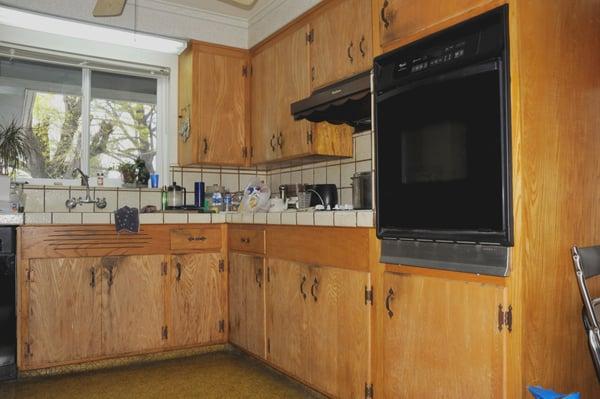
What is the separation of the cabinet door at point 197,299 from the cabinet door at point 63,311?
467mm

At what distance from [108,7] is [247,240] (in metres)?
1.50

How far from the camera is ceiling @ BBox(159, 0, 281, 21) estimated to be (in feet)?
11.7

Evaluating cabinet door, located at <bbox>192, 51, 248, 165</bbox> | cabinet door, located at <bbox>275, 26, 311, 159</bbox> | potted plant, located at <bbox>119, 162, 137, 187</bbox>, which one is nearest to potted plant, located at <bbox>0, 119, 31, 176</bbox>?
potted plant, located at <bbox>119, 162, 137, 187</bbox>

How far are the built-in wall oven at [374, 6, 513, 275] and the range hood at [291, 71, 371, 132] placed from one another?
17.8 inches

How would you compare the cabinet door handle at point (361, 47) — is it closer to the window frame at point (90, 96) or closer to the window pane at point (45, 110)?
the window frame at point (90, 96)

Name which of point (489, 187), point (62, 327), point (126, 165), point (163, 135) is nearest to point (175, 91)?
point (163, 135)

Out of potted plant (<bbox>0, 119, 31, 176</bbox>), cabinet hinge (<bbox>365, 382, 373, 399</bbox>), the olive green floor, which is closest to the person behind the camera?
cabinet hinge (<bbox>365, 382, 373, 399</bbox>)

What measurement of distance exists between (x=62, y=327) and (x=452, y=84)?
2547 mm

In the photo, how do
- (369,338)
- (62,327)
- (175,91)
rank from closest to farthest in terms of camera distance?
(369,338)
(62,327)
(175,91)

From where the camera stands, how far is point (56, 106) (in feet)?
12.0

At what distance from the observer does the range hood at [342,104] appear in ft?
7.95

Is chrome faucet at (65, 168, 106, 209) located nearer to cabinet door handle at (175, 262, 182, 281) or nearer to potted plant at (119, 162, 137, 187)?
potted plant at (119, 162, 137, 187)

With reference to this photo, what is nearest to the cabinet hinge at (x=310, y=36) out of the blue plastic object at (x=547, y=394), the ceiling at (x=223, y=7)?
→ the ceiling at (x=223, y=7)

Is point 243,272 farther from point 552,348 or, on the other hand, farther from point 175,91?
point 552,348
